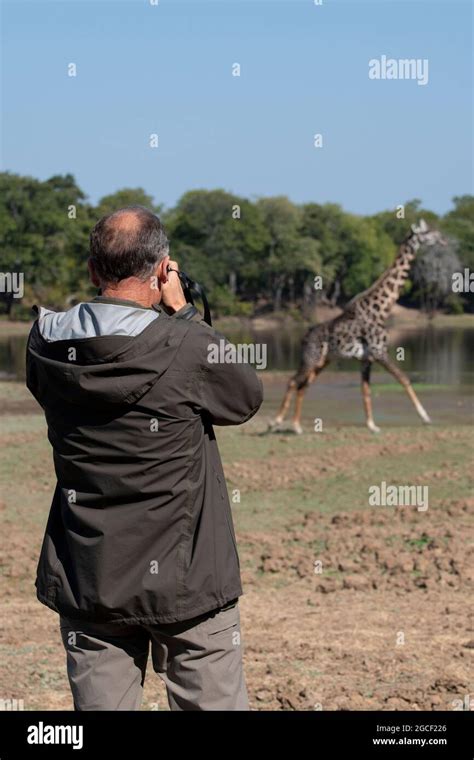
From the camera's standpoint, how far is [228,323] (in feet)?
197

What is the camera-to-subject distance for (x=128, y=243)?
318 centimetres

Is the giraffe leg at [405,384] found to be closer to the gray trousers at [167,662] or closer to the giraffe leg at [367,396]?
the giraffe leg at [367,396]

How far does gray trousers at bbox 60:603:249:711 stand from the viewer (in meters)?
3.22

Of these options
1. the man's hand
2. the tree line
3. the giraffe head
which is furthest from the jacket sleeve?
the tree line

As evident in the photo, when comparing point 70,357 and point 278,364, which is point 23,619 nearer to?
point 70,357

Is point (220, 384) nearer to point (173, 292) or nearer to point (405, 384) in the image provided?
point (173, 292)

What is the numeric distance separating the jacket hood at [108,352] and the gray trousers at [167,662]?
0.67m

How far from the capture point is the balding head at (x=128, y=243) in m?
3.18

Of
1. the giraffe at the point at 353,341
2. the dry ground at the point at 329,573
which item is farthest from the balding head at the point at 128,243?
the giraffe at the point at 353,341

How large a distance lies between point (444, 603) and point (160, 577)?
13.3 feet

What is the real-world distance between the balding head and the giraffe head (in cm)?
1308

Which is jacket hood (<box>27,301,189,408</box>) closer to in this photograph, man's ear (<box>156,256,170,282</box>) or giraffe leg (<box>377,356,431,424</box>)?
man's ear (<box>156,256,170,282</box>)

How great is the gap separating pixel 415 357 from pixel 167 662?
27065 millimetres
